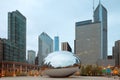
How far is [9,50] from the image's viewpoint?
5005 inches

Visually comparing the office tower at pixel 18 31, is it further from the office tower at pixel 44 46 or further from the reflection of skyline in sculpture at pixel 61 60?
the reflection of skyline in sculpture at pixel 61 60

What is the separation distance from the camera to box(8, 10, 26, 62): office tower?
146 m

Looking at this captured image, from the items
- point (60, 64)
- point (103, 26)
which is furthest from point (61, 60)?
point (103, 26)

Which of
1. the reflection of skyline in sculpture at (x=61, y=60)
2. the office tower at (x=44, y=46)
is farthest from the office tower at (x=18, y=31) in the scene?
the reflection of skyline in sculpture at (x=61, y=60)

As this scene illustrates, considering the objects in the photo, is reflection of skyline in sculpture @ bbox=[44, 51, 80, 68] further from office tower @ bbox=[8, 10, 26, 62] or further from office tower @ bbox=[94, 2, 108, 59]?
office tower @ bbox=[94, 2, 108, 59]

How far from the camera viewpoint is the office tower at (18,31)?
479ft

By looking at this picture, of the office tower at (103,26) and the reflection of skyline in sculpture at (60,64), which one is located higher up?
the office tower at (103,26)

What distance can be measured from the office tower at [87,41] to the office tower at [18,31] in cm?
3423

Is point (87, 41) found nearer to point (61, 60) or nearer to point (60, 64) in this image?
point (61, 60)

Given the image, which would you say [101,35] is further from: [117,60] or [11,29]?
[11,29]

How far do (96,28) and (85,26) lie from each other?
758cm

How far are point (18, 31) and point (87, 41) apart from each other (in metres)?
44.6

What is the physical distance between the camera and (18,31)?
156 m

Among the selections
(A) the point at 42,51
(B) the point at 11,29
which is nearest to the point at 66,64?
(B) the point at 11,29
